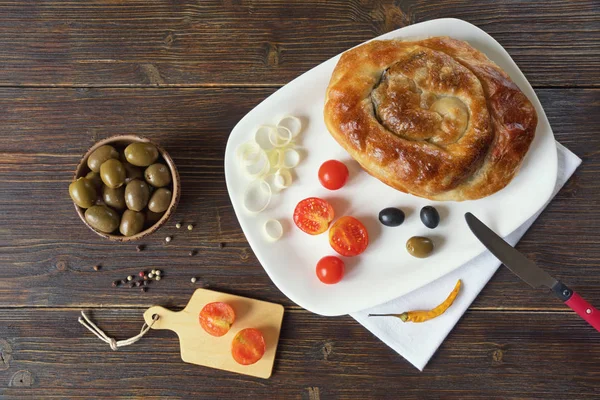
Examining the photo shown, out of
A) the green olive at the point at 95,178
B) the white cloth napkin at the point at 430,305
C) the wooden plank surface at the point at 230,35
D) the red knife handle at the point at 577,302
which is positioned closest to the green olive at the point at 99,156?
the green olive at the point at 95,178

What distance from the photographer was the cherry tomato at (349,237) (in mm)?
2268

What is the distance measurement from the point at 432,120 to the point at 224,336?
1458mm

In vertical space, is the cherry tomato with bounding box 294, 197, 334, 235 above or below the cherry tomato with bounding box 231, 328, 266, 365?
above

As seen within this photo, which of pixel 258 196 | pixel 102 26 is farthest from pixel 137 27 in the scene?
pixel 258 196

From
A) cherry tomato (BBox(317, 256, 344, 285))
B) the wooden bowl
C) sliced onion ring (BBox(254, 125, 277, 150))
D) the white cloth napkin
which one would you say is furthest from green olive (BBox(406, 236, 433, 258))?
the wooden bowl

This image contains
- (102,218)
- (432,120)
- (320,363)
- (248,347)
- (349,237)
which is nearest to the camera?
(432,120)

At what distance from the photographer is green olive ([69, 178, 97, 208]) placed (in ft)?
7.06

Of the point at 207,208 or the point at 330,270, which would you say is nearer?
the point at 330,270

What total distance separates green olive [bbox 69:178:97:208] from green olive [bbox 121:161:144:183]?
6.3 inches

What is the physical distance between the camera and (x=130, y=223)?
86.3 inches

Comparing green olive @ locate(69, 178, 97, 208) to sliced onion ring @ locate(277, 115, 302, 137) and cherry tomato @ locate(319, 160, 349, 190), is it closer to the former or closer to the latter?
sliced onion ring @ locate(277, 115, 302, 137)

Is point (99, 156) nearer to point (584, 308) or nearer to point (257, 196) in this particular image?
point (257, 196)

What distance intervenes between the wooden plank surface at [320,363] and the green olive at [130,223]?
55cm

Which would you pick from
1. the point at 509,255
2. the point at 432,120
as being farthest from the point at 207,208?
the point at 509,255
